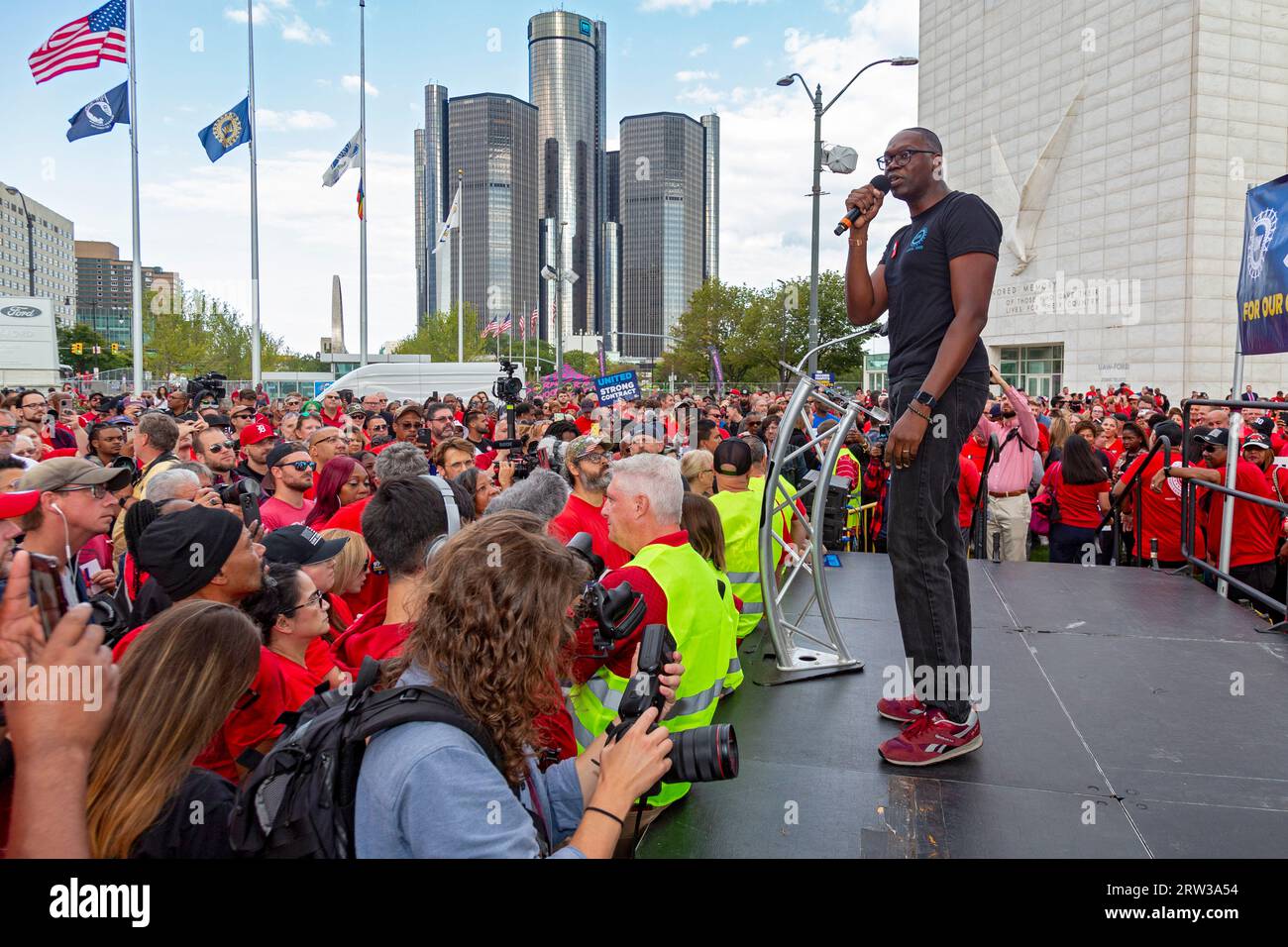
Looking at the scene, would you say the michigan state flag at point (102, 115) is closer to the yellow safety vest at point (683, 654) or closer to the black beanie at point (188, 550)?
the black beanie at point (188, 550)

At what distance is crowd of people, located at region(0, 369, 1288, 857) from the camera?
5.29 ft

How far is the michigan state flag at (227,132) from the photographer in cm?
2000

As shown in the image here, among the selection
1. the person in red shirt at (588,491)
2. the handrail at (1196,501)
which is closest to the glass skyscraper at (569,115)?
the handrail at (1196,501)

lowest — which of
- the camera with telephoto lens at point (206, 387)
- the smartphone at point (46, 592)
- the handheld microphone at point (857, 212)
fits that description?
the smartphone at point (46, 592)

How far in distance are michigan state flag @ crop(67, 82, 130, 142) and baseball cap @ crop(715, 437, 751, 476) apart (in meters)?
18.7

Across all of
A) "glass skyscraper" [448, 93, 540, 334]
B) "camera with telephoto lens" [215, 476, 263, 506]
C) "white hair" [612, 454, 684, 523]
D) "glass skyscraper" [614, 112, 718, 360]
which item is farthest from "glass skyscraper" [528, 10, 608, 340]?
"white hair" [612, 454, 684, 523]

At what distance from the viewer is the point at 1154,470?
7.94m

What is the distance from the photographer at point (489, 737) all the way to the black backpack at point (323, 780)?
3cm

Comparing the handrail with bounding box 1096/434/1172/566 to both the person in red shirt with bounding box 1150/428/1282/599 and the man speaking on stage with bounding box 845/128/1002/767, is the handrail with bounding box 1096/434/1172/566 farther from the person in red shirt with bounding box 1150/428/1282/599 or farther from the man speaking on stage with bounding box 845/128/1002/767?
the man speaking on stage with bounding box 845/128/1002/767

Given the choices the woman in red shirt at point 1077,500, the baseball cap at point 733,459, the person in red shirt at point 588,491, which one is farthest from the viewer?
the woman in red shirt at point 1077,500

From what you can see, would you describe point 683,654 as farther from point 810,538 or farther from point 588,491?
point 588,491

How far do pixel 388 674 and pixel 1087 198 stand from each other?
152ft
